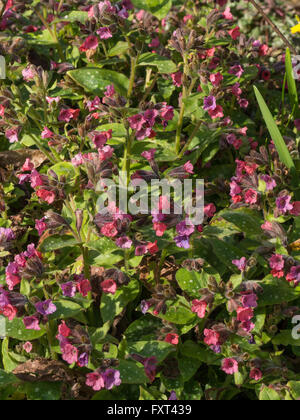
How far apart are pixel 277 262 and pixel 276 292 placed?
178mm

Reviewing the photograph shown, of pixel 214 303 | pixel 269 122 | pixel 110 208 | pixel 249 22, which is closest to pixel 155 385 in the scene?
pixel 214 303

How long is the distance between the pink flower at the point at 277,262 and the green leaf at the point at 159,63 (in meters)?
1.28

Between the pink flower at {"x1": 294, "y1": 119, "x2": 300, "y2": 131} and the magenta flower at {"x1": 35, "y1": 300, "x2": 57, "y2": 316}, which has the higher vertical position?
the pink flower at {"x1": 294, "y1": 119, "x2": 300, "y2": 131}

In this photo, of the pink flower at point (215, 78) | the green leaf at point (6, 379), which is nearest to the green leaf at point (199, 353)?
the green leaf at point (6, 379)

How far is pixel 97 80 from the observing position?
315cm

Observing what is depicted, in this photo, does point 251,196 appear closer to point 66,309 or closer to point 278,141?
point 278,141

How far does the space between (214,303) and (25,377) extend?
893 mm

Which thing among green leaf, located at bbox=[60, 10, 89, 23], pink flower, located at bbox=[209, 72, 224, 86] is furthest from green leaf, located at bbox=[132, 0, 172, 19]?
pink flower, located at bbox=[209, 72, 224, 86]

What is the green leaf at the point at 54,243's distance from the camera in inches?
97.7

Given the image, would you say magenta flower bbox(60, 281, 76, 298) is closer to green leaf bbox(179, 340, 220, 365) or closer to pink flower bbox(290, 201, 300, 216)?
green leaf bbox(179, 340, 220, 365)

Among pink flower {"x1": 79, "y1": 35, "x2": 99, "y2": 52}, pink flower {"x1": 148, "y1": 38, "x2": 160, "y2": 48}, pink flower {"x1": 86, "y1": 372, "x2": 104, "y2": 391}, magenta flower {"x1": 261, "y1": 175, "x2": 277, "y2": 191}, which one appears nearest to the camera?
pink flower {"x1": 86, "y1": 372, "x2": 104, "y2": 391}

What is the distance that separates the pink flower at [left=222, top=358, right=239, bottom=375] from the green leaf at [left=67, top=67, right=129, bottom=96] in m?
1.66

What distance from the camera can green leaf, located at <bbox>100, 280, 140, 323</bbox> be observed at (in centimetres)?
251
